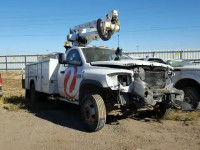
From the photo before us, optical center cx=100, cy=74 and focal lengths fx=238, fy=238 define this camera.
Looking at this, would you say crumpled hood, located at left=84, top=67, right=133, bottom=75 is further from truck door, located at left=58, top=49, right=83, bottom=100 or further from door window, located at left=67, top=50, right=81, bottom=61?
door window, located at left=67, top=50, right=81, bottom=61

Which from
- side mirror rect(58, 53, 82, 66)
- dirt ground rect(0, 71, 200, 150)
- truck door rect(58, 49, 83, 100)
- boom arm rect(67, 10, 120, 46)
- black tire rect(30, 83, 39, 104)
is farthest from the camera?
black tire rect(30, 83, 39, 104)

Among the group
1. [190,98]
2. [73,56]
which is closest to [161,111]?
[190,98]

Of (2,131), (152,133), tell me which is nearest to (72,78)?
(2,131)

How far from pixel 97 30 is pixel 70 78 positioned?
218cm

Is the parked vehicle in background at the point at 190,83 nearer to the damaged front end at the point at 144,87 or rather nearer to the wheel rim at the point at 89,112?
the damaged front end at the point at 144,87

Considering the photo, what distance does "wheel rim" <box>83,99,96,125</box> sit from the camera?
487 centimetres

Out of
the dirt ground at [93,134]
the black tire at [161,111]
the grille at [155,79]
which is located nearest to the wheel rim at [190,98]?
the dirt ground at [93,134]

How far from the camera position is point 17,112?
6.91m

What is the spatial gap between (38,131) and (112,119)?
5.96ft

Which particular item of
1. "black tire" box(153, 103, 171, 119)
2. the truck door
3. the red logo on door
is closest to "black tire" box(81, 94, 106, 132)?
the truck door

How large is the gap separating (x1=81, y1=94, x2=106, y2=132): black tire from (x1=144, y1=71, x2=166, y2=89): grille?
1.10 m

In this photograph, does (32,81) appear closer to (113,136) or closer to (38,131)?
(38,131)

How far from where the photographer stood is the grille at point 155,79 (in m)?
5.04

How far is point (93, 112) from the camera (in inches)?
191
